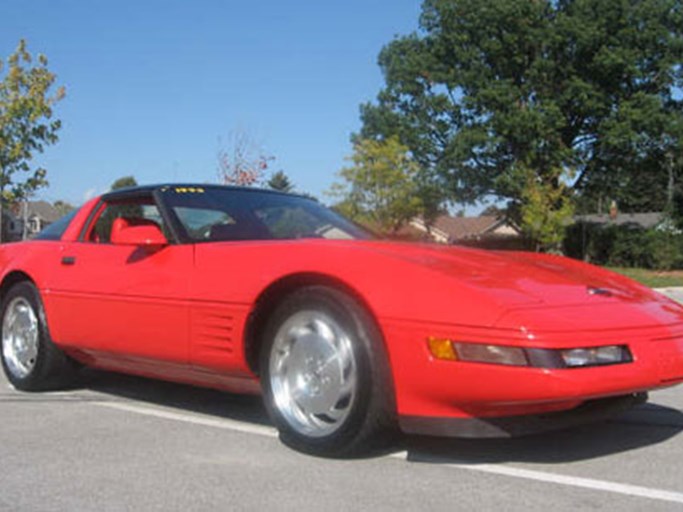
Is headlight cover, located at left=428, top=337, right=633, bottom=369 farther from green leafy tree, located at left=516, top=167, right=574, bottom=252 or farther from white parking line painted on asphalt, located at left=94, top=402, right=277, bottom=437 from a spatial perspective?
green leafy tree, located at left=516, top=167, right=574, bottom=252

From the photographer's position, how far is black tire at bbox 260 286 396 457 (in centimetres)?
323

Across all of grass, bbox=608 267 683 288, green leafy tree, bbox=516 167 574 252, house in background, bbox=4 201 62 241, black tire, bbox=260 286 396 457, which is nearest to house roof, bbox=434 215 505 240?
green leafy tree, bbox=516 167 574 252

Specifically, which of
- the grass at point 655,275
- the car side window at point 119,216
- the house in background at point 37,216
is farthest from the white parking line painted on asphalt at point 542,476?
the house in background at point 37,216

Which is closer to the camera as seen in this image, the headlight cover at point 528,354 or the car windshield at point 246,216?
the headlight cover at point 528,354

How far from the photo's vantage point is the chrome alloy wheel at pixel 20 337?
504 cm

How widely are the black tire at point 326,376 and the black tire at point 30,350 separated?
76.1 inches

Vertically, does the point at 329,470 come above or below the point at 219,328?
below

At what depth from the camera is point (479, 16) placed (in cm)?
3816

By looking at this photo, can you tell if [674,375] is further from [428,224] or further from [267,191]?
[428,224]

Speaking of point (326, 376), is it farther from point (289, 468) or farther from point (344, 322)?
point (289, 468)

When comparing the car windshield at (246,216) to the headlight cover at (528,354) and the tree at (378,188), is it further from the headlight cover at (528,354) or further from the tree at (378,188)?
the tree at (378,188)

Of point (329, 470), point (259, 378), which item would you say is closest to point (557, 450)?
point (329, 470)

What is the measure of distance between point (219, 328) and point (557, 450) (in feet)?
5.46

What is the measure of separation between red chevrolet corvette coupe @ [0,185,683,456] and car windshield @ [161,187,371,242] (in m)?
0.01
